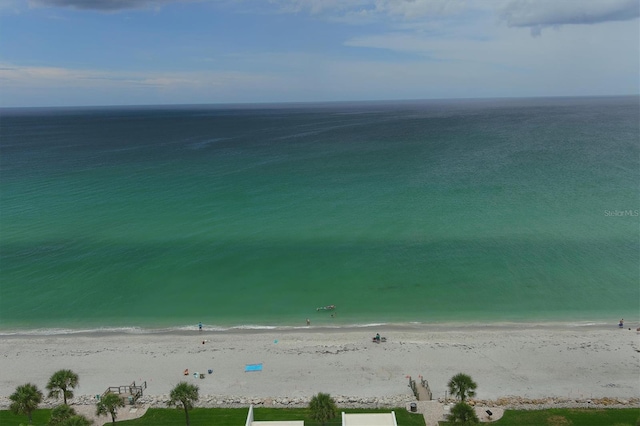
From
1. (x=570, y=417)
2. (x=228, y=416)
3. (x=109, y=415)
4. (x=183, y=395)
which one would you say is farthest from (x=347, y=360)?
(x=109, y=415)

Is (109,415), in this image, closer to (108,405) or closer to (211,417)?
(108,405)

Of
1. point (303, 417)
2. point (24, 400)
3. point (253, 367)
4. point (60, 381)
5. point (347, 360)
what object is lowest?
point (303, 417)

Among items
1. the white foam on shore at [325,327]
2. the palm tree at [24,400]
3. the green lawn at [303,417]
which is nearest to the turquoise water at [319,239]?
the white foam on shore at [325,327]

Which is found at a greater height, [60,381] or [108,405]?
[60,381]

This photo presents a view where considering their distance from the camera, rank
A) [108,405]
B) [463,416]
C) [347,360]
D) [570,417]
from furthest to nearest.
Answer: [347,360]
[570,417]
[108,405]
[463,416]

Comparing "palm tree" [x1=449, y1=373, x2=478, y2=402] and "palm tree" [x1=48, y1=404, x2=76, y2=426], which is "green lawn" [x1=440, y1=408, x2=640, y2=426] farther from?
"palm tree" [x1=48, y1=404, x2=76, y2=426]

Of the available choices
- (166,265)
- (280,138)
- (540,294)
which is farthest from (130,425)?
(280,138)

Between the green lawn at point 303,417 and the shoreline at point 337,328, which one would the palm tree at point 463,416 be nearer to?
the green lawn at point 303,417
